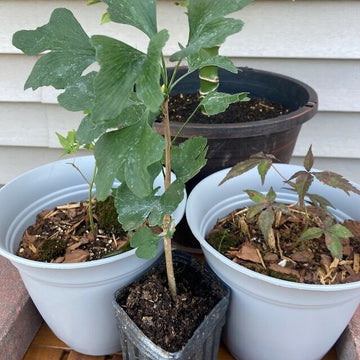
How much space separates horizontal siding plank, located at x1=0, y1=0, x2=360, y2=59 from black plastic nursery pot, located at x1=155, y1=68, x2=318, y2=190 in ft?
0.44

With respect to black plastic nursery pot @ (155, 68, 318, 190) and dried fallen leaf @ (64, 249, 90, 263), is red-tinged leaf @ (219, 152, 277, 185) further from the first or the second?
dried fallen leaf @ (64, 249, 90, 263)

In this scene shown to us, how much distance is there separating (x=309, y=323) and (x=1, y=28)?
1.46 meters

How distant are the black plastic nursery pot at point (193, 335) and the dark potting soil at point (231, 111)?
508 millimetres

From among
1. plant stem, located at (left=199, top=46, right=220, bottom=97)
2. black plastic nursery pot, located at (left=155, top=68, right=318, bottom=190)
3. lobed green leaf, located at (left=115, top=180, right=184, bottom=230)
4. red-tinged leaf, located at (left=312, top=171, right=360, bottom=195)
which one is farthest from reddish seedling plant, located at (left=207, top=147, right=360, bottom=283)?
plant stem, located at (left=199, top=46, right=220, bottom=97)

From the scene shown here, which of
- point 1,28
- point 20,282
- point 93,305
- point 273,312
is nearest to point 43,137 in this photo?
point 1,28

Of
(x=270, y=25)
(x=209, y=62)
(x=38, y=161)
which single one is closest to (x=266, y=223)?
(x=209, y=62)

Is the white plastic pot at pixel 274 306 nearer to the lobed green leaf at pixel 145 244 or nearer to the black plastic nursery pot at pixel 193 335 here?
the black plastic nursery pot at pixel 193 335

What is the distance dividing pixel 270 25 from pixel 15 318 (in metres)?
1.30

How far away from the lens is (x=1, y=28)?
57.8 inches

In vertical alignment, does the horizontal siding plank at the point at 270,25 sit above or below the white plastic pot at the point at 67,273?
above

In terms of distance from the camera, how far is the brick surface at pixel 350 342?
1.00m

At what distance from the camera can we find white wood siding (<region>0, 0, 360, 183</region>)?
1.40 m

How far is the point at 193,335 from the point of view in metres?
0.81

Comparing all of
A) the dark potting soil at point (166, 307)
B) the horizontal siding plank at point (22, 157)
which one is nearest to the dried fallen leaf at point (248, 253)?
the dark potting soil at point (166, 307)
